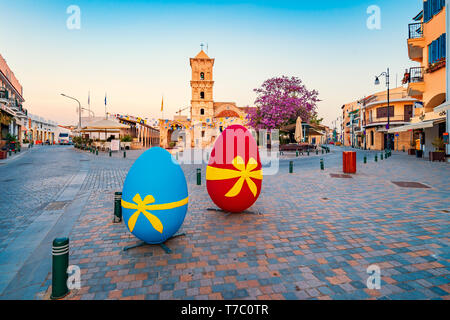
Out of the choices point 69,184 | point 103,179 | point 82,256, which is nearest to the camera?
point 82,256

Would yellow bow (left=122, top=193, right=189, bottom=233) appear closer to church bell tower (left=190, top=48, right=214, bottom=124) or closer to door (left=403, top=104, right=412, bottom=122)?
door (left=403, top=104, right=412, bottom=122)

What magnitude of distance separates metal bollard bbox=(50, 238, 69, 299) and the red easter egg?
3228mm

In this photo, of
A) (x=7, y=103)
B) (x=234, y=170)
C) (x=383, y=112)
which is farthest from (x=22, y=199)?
(x=383, y=112)

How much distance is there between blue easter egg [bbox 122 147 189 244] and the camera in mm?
3752

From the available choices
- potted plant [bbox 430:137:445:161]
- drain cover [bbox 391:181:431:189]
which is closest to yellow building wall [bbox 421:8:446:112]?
potted plant [bbox 430:137:445:161]

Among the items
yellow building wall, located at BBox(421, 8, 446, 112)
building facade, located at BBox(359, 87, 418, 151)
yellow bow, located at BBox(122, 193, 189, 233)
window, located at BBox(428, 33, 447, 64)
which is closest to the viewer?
yellow bow, located at BBox(122, 193, 189, 233)

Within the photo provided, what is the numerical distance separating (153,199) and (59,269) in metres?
1.42

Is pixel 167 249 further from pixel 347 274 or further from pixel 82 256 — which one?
pixel 347 274

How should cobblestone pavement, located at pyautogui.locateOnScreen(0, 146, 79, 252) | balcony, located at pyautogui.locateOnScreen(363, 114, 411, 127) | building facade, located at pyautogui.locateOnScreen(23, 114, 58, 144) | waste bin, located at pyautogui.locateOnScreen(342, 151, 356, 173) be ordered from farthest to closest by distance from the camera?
1. building facade, located at pyautogui.locateOnScreen(23, 114, 58, 144)
2. balcony, located at pyautogui.locateOnScreen(363, 114, 411, 127)
3. waste bin, located at pyautogui.locateOnScreen(342, 151, 356, 173)
4. cobblestone pavement, located at pyautogui.locateOnScreen(0, 146, 79, 252)

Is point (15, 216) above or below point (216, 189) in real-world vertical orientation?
below
